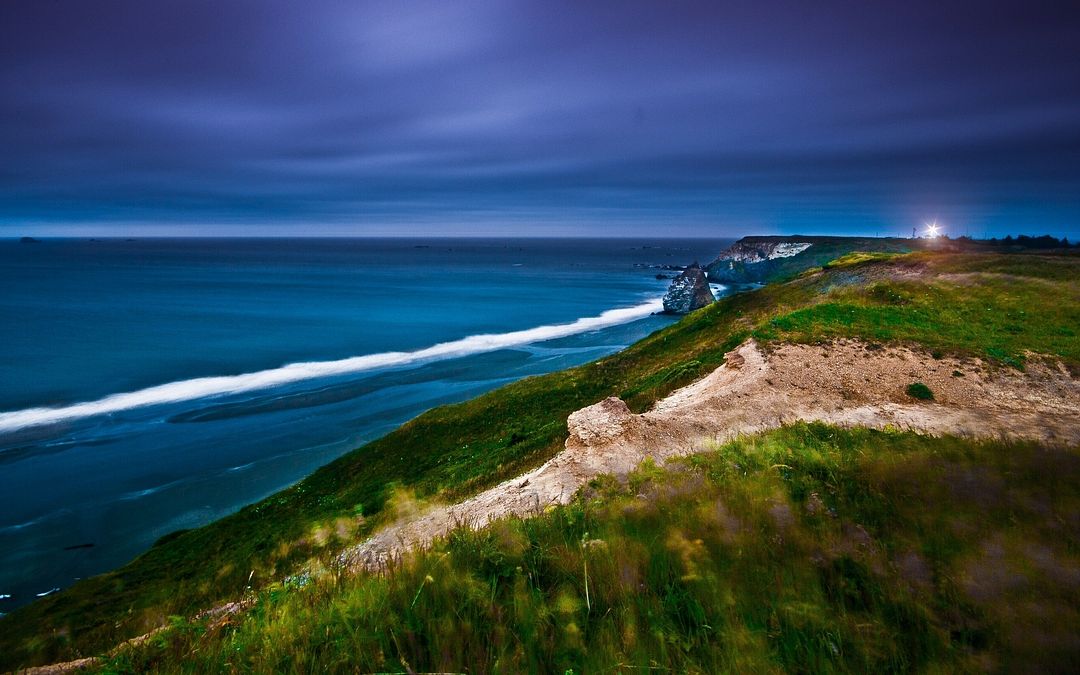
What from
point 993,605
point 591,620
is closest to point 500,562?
point 591,620

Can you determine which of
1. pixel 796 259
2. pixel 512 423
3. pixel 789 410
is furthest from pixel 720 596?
pixel 796 259

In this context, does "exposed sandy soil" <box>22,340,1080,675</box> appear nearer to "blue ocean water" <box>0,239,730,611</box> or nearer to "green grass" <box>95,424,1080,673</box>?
"green grass" <box>95,424,1080,673</box>

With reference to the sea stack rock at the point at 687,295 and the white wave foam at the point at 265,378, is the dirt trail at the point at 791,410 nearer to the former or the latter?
the white wave foam at the point at 265,378

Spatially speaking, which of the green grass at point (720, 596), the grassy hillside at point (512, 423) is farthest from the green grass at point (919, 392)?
the green grass at point (720, 596)

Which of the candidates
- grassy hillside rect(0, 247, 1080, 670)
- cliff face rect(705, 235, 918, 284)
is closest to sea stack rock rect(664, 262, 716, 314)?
grassy hillside rect(0, 247, 1080, 670)

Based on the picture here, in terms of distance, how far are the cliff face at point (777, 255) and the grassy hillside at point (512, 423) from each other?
91610 mm

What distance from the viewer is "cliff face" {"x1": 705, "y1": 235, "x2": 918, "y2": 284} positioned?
11225 cm

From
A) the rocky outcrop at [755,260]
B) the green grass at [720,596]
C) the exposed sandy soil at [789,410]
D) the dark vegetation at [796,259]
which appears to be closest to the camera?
the green grass at [720,596]

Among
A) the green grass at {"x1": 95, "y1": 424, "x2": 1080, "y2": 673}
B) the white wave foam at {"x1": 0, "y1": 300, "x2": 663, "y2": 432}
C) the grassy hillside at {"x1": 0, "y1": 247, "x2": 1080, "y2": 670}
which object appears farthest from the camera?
the white wave foam at {"x1": 0, "y1": 300, "x2": 663, "y2": 432}

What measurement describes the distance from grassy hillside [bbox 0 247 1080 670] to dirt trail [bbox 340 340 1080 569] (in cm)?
123

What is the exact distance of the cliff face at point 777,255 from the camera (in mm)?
112250

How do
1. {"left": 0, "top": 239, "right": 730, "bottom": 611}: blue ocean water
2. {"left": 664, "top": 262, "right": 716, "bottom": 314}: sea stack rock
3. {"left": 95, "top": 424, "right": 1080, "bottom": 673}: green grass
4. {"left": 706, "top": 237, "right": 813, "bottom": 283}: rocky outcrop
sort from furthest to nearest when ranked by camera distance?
{"left": 706, "top": 237, "right": 813, "bottom": 283}: rocky outcrop → {"left": 664, "top": 262, "right": 716, "bottom": 314}: sea stack rock → {"left": 0, "top": 239, "right": 730, "bottom": 611}: blue ocean water → {"left": 95, "top": 424, "right": 1080, "bottom": 673}: green grass

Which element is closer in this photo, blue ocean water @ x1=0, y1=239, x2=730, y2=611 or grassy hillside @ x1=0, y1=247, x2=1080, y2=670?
grassy hillside @ x1=0, y1=247, x2=1080, y2=670

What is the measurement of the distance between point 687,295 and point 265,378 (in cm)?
5937
